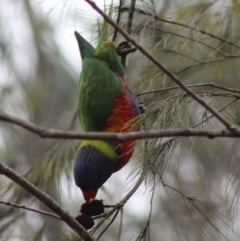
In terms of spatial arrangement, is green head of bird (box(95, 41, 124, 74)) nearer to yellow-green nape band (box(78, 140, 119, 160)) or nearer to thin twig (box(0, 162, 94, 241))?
yellow-green nape band (box(78, 140, 119, 160))

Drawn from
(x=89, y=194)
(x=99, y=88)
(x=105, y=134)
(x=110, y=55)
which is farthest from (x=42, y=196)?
(x=110, y=55)

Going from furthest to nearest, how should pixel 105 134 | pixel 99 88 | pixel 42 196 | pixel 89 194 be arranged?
1. pixel 99 88
2. pixel 89 194
3. pixel 42 196
4. pixel 105 134

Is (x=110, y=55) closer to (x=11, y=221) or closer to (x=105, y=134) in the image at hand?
(x=11, y=221)

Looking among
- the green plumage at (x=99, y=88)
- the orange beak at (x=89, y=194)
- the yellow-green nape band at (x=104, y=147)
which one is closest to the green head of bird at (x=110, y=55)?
the green plumage at (x=99, y=88)

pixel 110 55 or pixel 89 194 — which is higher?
pixel 110 55

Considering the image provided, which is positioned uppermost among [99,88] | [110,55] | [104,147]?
[110,55]

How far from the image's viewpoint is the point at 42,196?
1200 millimetres

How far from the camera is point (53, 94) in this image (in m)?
4.11

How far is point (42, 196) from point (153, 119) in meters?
0.46

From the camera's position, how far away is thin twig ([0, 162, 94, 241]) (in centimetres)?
116

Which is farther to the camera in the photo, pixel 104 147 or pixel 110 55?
pixel 110 55

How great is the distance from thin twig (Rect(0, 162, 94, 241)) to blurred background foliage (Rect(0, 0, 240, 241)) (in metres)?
0.20

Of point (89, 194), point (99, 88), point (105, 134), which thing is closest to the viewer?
point (105, 134)

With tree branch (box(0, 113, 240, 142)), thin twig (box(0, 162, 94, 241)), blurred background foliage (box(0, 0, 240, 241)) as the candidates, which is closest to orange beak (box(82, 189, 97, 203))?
blurred background foliage (box(0, 0, 240, 241))
